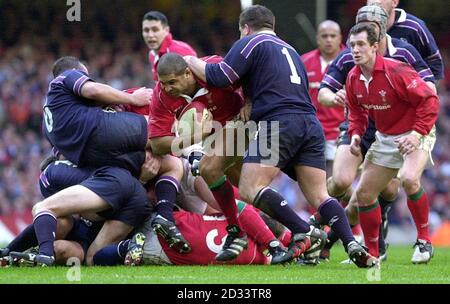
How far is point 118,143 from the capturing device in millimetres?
7930

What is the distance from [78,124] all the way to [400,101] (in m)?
2.58

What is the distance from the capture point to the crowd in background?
16531 mm

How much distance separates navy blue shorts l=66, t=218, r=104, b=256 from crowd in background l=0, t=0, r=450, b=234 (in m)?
8.10

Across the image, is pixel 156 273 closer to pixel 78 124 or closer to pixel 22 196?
pixel 78 124

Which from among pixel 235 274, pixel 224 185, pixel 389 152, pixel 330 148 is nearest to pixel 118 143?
pixel 224 185

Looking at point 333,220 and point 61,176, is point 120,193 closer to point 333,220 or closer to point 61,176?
point 61,176

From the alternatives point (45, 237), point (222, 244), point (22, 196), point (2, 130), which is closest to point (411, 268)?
point (222, 244)

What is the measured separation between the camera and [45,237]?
24.5 feet

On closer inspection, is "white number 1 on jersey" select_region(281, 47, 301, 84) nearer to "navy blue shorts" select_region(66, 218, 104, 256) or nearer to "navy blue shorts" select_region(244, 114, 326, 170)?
"navy blue shorts" select_region(244, 114, 326, 170)

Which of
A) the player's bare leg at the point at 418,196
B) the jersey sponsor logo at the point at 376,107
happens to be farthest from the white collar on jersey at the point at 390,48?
the player's bare leg at the point at 418,196

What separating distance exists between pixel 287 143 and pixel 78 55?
11653mm

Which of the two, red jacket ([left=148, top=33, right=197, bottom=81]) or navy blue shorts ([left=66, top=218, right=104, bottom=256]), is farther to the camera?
red jacket ([left=148, top=33, right=197, bottom=81])

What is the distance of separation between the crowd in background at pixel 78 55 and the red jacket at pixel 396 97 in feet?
26.8

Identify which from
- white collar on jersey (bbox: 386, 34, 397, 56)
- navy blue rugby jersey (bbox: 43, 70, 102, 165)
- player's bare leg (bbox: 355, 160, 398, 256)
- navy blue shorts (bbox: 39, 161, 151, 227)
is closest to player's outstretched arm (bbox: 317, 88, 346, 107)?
white collar on jersey (bbox: 386, 34, 397, 56)
